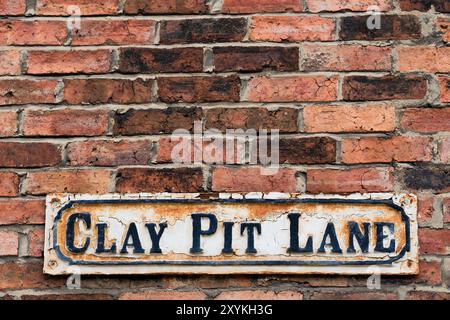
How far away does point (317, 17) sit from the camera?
2.34m

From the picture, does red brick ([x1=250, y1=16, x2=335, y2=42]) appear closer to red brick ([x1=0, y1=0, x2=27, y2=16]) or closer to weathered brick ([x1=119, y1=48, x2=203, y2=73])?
weathered brick ([x1=119, y1=48, x2=203, y2=73])

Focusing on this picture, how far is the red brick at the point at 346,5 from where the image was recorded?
92.0 inches

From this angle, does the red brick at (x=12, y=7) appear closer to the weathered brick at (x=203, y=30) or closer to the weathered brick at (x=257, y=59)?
the weathered brick at (x=203, y=30)

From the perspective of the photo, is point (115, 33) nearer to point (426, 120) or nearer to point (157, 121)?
point (157, 121)

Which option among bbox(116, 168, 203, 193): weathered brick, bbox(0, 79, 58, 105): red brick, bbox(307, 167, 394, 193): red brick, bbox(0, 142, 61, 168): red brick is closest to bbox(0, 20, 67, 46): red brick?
bbox(0, 79, 58, 105): red brick

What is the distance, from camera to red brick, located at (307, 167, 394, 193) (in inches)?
88.1

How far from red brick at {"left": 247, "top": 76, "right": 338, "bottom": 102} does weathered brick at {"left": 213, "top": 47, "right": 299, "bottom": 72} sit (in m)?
Answer: 0.03

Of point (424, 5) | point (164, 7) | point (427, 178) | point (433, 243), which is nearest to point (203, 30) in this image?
point (164, 7)

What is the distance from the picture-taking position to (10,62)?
2344 mm

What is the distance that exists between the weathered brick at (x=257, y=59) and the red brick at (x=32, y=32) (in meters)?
0.42

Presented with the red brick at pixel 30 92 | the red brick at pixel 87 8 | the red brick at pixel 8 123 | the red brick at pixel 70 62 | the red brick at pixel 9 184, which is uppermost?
the red brick at pixel 87 8

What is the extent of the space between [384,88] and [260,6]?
390mm

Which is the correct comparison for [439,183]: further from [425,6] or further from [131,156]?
[131,156]

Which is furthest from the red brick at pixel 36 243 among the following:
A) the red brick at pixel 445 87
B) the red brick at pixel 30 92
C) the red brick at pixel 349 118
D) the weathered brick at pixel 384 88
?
the red brick at pixel 445 87
